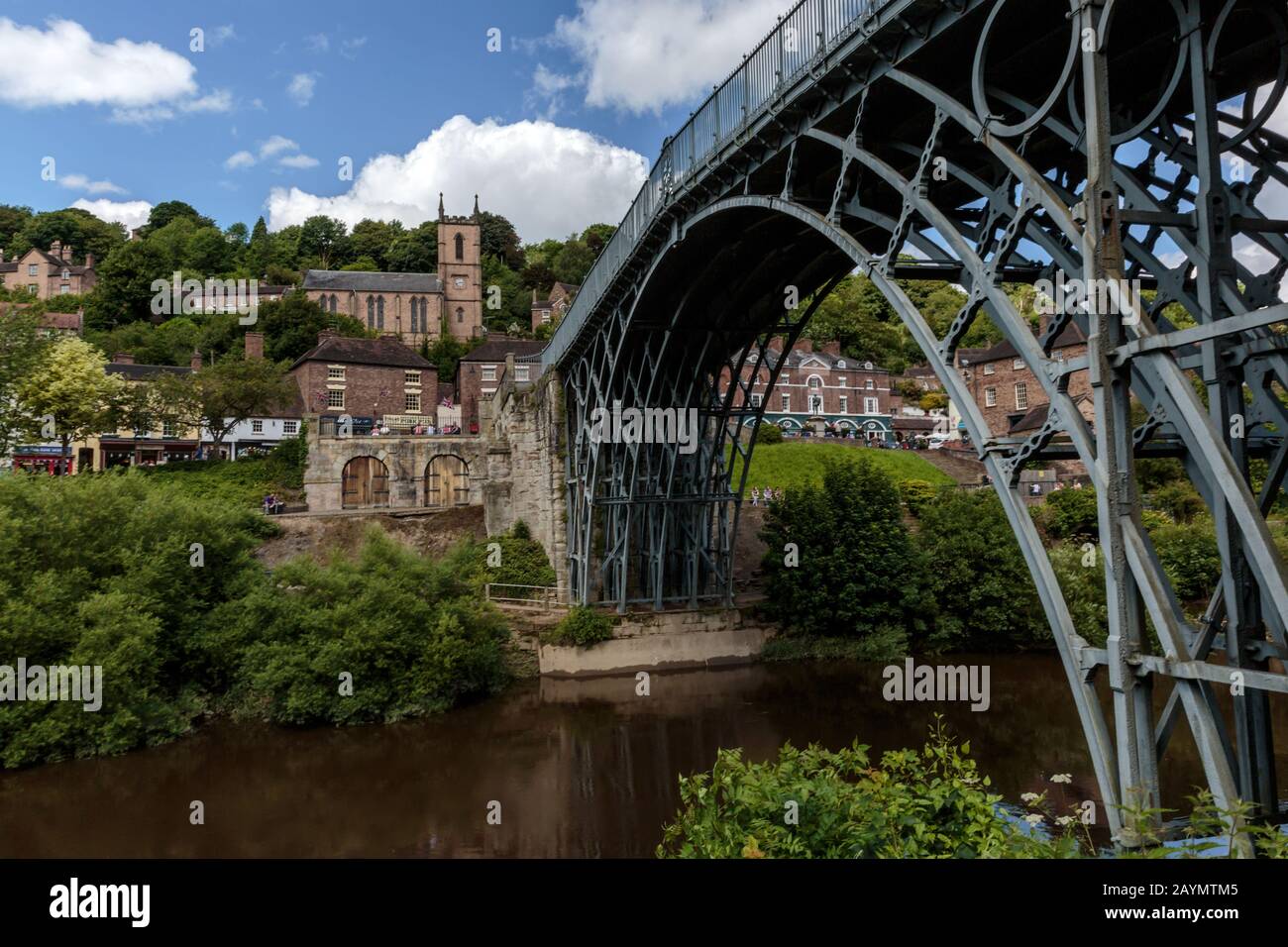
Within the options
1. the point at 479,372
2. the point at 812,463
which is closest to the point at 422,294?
the point at 479,372

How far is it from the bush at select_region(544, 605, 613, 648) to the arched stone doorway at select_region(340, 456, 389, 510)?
18.6 meters

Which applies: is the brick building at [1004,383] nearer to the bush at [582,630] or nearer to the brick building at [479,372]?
the bush at [582,630]

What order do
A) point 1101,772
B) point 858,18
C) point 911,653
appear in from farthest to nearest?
point 911,653 < point 858,18 < point 1101,772

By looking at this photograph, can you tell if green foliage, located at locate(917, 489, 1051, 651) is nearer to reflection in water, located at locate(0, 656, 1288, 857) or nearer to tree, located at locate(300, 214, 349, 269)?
reflection in water, located at locate(0, 656, 1288, 857)

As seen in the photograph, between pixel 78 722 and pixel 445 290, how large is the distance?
6103 cm

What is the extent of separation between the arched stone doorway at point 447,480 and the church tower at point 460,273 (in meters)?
34.0

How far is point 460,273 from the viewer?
245ft

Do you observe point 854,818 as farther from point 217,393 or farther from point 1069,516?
point 217,393

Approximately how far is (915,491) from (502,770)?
27.3m

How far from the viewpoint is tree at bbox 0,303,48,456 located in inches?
1222

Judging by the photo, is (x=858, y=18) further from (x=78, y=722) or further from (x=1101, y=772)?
(x=78, y=722)
